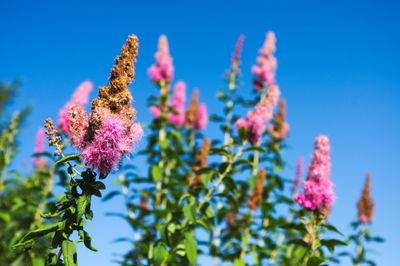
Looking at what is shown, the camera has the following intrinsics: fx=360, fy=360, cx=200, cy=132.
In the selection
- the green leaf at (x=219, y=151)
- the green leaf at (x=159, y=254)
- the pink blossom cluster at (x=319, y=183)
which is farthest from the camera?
the green leaf at (x=219, y=151)

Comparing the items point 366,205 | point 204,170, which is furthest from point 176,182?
point 366,205

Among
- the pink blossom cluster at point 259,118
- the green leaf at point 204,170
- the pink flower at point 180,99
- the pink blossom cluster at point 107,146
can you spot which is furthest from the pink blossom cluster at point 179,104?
the pink blossom cluster at point 107,146

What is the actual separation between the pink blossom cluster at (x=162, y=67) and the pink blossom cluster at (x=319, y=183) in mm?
4421

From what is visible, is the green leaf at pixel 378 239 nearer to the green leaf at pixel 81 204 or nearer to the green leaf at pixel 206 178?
the green leaf at pixel 206 178

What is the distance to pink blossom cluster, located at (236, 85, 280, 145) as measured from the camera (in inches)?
213

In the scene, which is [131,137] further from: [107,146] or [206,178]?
[206,178]

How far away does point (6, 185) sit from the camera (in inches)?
246

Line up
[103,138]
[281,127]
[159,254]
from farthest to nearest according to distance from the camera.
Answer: [281,127] → [159,254] → [103,138]

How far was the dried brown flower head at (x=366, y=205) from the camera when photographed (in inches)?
306

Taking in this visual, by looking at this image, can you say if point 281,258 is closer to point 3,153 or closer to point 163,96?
point 163,96

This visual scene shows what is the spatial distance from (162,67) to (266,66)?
2.39 metres

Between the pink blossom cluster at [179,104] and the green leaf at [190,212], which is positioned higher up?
the pink blossom cluster at [179,104]

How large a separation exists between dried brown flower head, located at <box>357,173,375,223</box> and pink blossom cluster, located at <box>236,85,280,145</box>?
145 inches

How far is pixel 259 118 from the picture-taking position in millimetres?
5473
